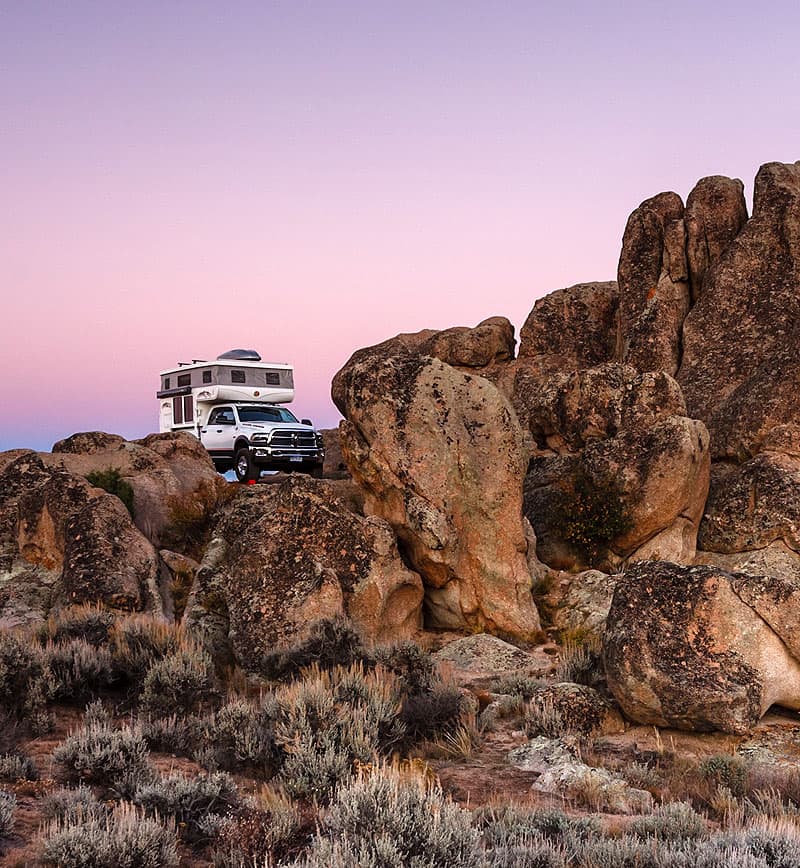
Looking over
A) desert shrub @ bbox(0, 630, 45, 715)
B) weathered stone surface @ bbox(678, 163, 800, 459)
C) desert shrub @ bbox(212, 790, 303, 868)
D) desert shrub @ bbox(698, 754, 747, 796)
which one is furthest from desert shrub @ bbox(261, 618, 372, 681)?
weathered stone surface @ bbox(678, 163, 800, 459)

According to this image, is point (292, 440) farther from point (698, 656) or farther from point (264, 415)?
point (698, 656)

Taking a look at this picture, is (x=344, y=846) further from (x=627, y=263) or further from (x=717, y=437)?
(x=627, y=263)

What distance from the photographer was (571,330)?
3022cm

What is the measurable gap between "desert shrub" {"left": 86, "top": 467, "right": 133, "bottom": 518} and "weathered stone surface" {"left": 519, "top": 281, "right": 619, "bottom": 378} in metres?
15.0

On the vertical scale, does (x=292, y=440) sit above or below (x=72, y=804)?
above

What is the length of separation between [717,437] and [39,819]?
18863 mm

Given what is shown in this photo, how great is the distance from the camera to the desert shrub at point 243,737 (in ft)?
27.8

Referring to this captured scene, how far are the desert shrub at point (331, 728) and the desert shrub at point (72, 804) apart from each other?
5.36ft

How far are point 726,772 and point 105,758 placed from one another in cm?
619

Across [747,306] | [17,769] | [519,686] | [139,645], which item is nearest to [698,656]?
[519,686]

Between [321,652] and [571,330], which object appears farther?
[571,330]

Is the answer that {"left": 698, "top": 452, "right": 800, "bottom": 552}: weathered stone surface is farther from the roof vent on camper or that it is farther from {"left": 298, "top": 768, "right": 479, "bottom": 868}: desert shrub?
the roof vent on camper

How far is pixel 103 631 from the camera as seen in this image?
1203 cm

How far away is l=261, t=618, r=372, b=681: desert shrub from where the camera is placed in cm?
1197
